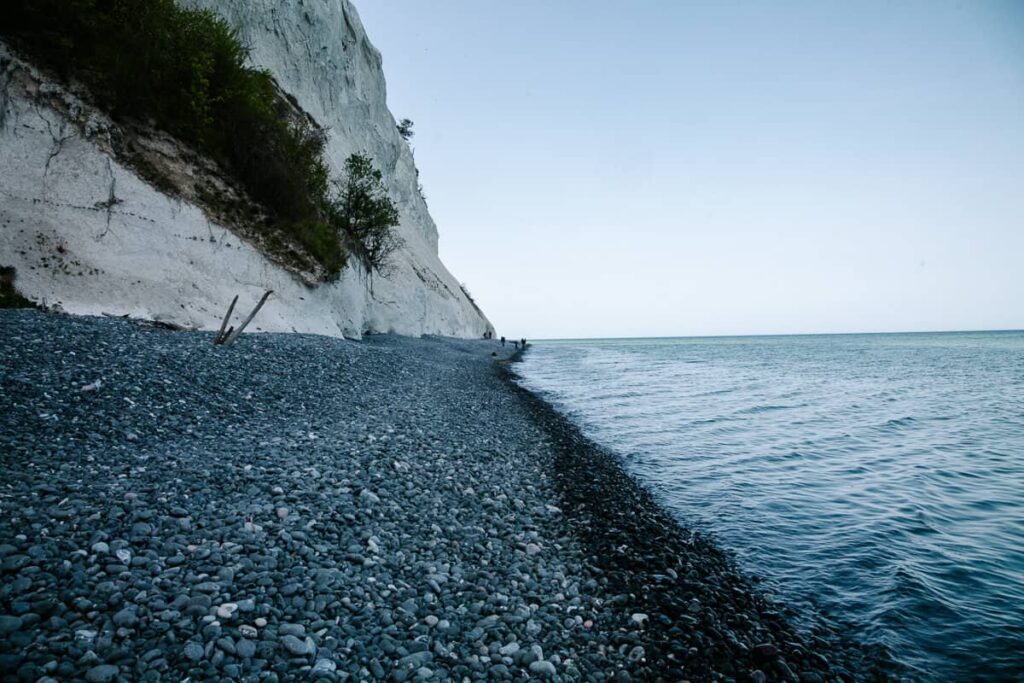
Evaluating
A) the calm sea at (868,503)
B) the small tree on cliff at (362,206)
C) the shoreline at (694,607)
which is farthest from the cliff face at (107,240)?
the shoreline at (694,607)

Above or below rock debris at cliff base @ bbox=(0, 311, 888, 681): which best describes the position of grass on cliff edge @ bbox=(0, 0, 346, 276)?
above

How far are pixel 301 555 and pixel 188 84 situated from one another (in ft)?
74.1

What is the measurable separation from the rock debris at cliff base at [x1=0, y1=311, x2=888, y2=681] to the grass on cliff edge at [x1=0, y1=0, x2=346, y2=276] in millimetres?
11306

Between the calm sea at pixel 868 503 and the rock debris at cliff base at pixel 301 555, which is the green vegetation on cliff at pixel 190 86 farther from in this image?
the calm sea at pixel 868 503

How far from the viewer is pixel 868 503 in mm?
9906

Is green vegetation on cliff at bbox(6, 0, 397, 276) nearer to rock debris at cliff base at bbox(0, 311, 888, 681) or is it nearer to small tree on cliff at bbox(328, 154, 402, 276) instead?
small tree on cliff at bbox(328, 154, 402, 276)

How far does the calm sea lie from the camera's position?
19.1 feet

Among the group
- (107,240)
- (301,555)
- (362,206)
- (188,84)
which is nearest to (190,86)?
(188,84)

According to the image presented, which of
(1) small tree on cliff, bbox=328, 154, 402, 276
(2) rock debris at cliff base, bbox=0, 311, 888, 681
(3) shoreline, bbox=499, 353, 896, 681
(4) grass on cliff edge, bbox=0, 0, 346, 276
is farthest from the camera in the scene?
(1) small tree on cliff, bbox=328, 154, 402, 276

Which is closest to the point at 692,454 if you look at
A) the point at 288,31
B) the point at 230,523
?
the point at 230,523

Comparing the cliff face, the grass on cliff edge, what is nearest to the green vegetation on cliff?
the grass on cliff edge

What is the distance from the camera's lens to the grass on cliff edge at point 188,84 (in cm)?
1498

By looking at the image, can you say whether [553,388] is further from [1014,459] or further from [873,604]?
[873,604]

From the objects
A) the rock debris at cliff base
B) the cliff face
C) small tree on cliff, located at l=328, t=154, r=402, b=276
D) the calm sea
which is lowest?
the calm sea
